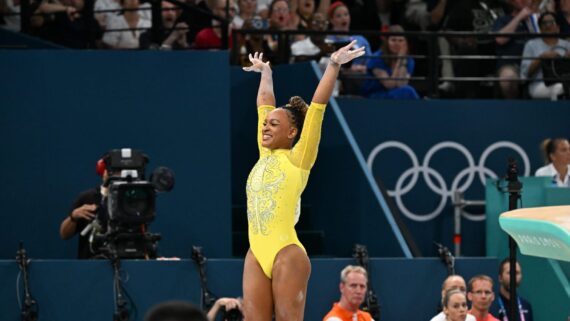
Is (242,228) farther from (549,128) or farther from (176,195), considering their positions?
(549,128)

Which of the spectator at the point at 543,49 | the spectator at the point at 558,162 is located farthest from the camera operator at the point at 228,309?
the spectator at the point at 543,49

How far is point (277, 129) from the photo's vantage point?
7070 mm

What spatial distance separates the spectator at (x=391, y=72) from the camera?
1309 centimetres

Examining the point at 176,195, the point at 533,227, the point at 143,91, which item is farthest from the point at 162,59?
the point at 533,227

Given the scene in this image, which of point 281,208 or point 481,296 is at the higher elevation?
point 281,208

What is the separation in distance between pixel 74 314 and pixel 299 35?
4662 millimetres

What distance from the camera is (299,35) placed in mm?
13023

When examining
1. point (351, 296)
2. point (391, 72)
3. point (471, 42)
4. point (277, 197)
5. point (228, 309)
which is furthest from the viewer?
point (471, 42)

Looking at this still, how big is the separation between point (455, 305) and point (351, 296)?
0.79 metres

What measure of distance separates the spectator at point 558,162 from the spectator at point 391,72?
5.97 ft

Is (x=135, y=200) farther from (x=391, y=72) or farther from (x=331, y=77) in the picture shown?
(x=391, y=72)

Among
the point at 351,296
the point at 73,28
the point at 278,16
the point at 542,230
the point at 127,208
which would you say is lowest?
the point at 351,296

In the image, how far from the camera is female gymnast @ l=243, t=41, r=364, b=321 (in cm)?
691

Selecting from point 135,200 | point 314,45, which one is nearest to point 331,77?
point 135,200
